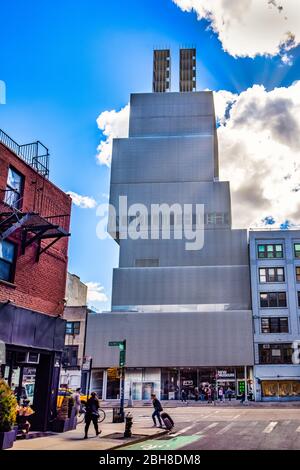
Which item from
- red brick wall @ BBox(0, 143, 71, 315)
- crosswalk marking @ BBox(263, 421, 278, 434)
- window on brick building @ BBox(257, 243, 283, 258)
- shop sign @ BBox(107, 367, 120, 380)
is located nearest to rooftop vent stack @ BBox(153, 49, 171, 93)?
A: window on brick building @ BBox(257, 243, 283, 258)

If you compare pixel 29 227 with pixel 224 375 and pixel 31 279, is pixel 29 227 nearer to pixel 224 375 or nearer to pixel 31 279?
pixel 31 279

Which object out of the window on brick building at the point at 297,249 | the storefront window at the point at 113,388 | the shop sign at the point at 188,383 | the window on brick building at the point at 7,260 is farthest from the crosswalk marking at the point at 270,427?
the window on brick building at the point at 297,249

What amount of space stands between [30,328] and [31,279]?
192 cm

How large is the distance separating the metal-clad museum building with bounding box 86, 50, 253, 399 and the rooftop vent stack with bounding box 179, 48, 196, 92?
801 cm

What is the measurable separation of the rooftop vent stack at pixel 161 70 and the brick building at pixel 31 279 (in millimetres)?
73426

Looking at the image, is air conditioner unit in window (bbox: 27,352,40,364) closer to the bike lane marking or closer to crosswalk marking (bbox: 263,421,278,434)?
the bike lane marking

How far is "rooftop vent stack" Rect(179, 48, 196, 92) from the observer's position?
89.6 metres

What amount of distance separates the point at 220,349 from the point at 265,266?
11.9 metres

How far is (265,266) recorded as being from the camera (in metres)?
60.0

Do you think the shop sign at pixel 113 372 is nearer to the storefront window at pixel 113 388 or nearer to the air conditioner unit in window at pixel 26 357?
the storefront window at pixel 113 388

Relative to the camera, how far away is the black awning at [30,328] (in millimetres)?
16141

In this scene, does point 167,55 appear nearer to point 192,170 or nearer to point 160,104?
point 160,104

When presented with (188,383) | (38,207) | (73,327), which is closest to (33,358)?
(38,207)

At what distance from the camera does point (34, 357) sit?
18.4 meters
